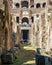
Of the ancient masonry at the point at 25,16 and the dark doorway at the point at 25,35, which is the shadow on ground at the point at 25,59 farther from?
the dark doorway at the point at 25,35

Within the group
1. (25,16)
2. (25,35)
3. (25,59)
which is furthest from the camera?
(25,16)

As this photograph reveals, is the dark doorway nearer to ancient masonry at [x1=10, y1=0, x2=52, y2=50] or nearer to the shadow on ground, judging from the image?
ancient masonry at [x1=10, y1=0, x2=52, y2=50]

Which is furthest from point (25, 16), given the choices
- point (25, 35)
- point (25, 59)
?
point (25, 59)

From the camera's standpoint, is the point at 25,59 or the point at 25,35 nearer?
the point at 25,59

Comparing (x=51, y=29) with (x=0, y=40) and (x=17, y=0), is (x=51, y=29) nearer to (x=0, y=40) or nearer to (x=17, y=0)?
(x=0, y=40)

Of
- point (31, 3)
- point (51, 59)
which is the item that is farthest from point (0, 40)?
point (31, 3)

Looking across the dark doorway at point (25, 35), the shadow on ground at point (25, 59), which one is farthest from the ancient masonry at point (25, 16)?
the shadow on ground at point (25, 59)

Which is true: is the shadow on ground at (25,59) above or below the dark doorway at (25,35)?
below

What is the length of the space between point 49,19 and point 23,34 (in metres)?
25.8

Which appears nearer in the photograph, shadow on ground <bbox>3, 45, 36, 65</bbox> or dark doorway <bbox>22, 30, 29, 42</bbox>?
shadow on ground <bbox>3, 45, 36, 65</bbox>


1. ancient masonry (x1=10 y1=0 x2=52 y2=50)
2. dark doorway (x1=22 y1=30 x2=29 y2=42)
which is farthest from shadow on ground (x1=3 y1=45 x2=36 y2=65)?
dark doorway (x1=22 y1=30 x2=29 y2=42)

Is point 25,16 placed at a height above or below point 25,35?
above

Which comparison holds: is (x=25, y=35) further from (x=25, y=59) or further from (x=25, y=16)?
(x=25, y=59)

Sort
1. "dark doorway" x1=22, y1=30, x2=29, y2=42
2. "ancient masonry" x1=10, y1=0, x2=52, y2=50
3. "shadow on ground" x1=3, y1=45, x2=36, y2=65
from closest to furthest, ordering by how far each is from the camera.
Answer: "shadow on ground" x1=3, y1=45, x2=36, y2=65, "ancient masonry" x1=10, y1=0, x2=52, y2=50, "dark doorway" x1=22, y1=30, x2=29, y2=42
